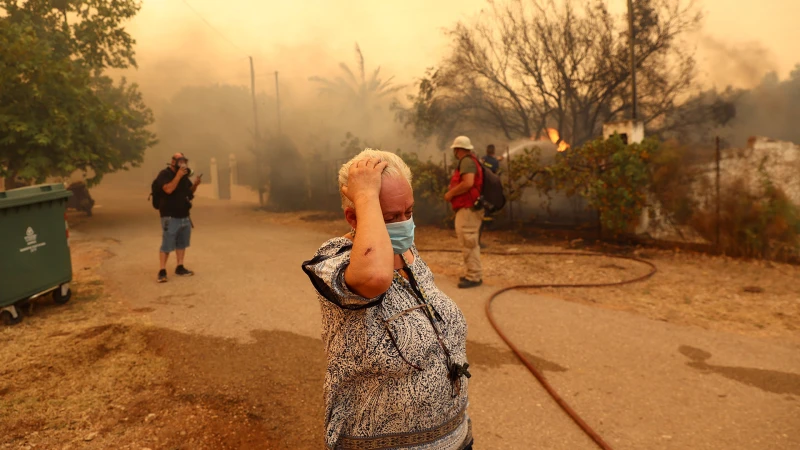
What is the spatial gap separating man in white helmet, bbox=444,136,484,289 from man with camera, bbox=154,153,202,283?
308 cm

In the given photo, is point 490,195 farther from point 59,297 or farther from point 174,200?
point 59,297

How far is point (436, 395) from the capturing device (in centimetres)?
152

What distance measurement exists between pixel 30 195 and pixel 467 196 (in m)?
4.61

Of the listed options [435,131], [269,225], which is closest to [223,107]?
[435,131]

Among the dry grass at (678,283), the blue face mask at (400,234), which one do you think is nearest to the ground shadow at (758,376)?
the dry grass at (678,283)

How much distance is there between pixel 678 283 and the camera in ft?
20.2

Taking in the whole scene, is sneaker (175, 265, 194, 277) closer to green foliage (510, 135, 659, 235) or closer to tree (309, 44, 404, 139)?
green foliage (510, 135, 659, 235)

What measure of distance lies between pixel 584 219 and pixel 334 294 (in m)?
8.75

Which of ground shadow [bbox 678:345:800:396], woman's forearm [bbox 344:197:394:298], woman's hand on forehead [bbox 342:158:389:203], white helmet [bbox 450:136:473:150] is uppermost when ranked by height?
white helmet [bbox 450:136:473:150]

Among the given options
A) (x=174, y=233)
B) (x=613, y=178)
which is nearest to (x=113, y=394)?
(x=174, y=233)

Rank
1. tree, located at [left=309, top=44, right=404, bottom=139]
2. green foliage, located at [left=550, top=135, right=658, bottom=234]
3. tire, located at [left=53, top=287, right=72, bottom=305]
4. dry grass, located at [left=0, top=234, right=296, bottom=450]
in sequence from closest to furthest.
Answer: dry grass, located at [left=0, top=234, right=296, bottom=450] → tire, located at [left=53, top=287, right=72, bottom=305] → green foliage, located at [left=550, top=135, right=658, bottom=234] → tree, located at [left=309, top=44, right=404, bottom=139]

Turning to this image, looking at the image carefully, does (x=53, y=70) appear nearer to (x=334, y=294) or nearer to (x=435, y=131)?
(x=435, y=131)

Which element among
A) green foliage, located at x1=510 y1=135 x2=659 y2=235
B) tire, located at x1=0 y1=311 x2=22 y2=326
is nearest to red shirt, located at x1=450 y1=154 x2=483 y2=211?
green foliage, located at x1=510 y1=135 x2=659 y2=235

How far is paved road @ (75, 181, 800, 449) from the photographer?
9.57ft
